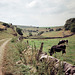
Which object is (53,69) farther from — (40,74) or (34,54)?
(34,54)

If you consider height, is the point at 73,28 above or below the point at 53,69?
above

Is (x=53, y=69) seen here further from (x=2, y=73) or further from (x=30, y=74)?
(x=2, y=73)

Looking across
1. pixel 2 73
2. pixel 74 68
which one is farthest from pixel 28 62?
pixel 74 68

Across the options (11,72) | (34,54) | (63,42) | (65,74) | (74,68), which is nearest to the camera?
(74,68)

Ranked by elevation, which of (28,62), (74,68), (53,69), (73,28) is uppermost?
(73,28)

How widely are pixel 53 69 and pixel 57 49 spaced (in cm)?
639

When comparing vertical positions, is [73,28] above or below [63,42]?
above

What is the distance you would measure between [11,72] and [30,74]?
1.59m

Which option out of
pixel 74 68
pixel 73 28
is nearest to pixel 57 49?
pixel 74 68

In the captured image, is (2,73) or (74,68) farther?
(2,73)

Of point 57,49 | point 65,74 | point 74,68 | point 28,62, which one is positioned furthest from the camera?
point 57,49

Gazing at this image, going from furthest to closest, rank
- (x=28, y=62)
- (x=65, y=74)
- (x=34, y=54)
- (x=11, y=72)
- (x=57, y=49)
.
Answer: (x=57, y=49), (x=34, y=54), (x=28, y=62), (x=11, y=72), (x=65, y=74)

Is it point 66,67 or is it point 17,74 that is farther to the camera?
point 17,74

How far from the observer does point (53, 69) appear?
6012 millimetres
